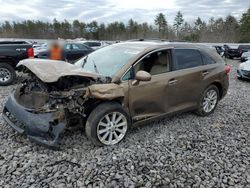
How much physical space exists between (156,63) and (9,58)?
569 cm

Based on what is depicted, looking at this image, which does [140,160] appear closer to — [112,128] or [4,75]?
[112,128]

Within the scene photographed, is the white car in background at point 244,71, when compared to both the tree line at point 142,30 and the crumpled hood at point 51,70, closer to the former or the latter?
the crumpled hood at point 51,70

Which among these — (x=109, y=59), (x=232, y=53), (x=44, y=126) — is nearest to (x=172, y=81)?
(x=109, y=59)

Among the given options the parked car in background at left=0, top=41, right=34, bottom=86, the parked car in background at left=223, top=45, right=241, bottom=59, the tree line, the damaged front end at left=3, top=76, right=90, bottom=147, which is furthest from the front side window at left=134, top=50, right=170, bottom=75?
the tree line

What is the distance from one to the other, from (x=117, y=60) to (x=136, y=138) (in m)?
1.33

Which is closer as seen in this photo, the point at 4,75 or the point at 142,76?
the point at 142,76

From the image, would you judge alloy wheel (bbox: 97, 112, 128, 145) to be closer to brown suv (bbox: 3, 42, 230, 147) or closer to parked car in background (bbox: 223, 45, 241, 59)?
brown suv (bbox: 3, 42, 230, 147)

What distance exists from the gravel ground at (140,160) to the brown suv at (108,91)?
11.0 inches

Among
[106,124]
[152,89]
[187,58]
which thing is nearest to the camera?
[106,124]

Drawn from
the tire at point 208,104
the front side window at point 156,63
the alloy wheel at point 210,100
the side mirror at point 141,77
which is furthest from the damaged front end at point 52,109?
the alloy wheel at point 210,100

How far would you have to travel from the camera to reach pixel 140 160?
3.35 m

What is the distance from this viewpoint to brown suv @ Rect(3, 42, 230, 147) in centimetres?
333

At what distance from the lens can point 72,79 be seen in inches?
139

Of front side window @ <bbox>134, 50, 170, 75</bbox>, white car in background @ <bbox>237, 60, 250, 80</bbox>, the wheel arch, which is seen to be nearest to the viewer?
front side window @ <bbox>134, 50, 170, 75</bbox>
